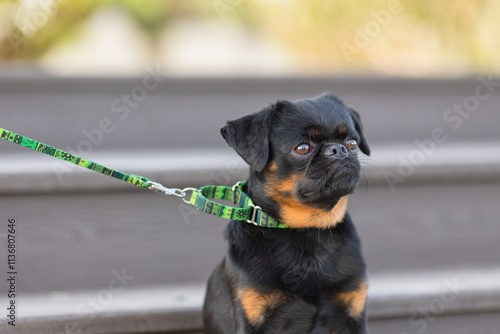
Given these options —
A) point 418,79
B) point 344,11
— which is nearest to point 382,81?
point 418,79

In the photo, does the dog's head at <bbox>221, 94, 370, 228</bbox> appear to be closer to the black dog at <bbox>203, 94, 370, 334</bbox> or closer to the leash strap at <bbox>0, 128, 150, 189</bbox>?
the black dog at <bbox>203, 94, 370, 334</bbox>

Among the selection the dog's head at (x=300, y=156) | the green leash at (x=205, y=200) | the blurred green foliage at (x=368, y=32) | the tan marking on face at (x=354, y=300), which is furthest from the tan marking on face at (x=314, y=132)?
the blurred green foliage at (x=368, y=32)

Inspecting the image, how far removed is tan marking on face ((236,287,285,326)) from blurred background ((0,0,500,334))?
63 cm

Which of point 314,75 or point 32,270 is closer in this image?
point 32,270

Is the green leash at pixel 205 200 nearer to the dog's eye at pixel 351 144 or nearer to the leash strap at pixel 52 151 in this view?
the leash strap at pixel 52 151

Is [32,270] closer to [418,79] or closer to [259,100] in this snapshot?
[259,100]

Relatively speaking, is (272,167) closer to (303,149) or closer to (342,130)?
(303,149)

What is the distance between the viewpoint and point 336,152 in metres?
1.59

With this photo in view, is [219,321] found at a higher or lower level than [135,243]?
lower

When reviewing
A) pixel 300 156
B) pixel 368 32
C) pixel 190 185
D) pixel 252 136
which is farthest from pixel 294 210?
pixel 368 32

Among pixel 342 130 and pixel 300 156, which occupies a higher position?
pixel 342 130

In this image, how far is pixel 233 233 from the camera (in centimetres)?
178

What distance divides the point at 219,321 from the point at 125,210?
808 millimetres

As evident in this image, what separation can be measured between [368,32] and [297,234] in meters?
3.41
